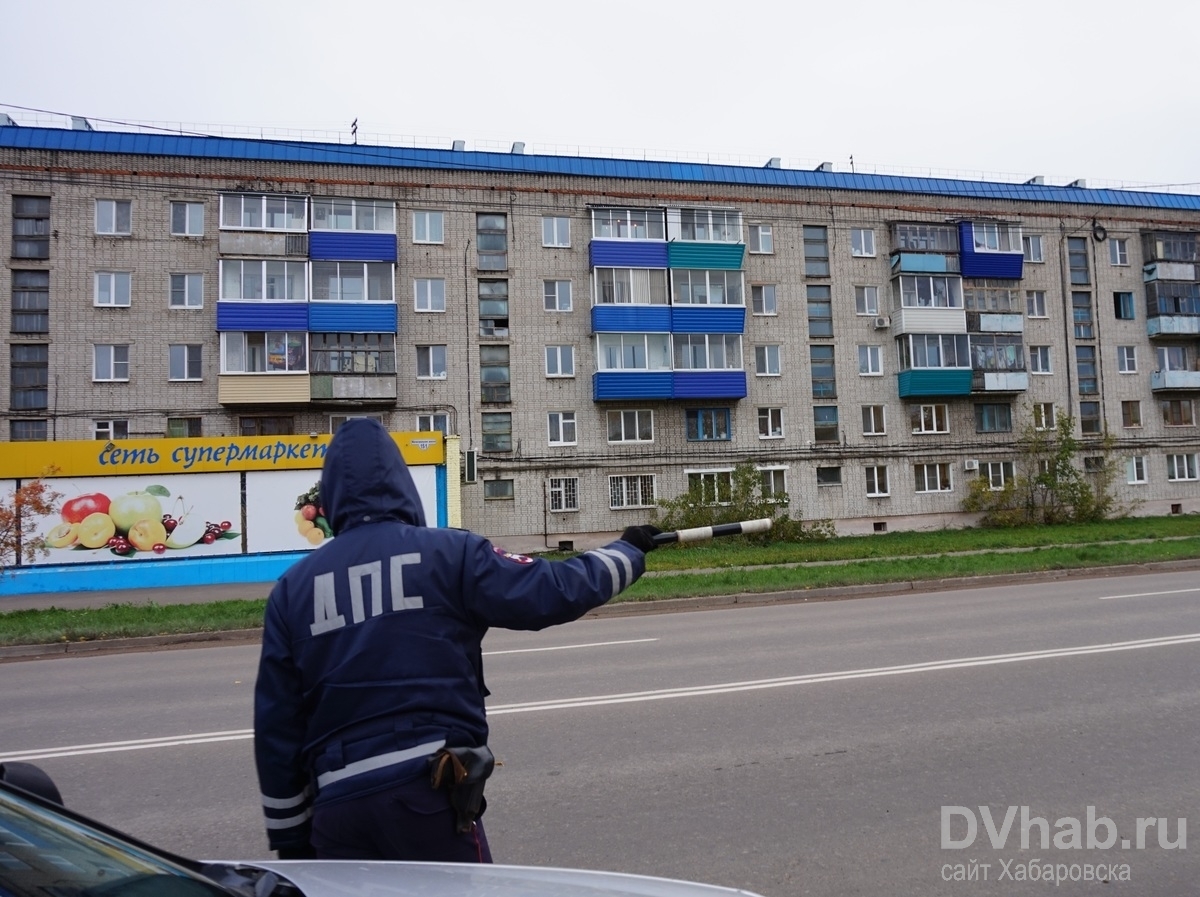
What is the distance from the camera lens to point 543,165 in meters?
→ 31.3

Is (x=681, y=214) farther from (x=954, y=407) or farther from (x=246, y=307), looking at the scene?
(x=246, y=307)

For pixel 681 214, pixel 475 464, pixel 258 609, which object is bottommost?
pixel 258 609

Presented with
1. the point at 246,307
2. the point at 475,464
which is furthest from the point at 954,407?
the point at 246,307

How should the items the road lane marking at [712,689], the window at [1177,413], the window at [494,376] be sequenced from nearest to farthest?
the road lane marking at [712,689] < the window at [494,376] < the window at [1177,413]

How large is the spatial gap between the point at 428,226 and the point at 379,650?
29300mm

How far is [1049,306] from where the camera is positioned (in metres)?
34.8

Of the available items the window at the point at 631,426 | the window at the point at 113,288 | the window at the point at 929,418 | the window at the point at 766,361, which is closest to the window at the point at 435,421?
the window at the point at 631,426

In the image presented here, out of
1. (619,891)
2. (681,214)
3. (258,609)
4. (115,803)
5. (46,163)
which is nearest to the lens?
(619,891)

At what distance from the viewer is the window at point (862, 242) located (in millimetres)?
33156

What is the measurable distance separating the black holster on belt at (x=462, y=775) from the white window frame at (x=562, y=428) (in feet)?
89.7

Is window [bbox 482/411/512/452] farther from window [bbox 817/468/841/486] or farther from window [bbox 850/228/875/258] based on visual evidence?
window [bbox 850/228/875/258]

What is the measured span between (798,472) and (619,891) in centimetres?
3040

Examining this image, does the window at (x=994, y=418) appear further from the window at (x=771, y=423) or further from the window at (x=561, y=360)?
the window at (x=561, y=360)

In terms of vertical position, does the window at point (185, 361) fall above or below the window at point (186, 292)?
below
